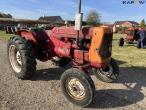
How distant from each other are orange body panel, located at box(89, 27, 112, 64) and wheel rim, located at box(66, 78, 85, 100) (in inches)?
26.7

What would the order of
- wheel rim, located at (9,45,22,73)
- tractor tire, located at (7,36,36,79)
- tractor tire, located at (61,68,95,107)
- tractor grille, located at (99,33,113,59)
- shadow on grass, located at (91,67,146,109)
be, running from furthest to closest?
wheel rim, located at (9,45,22,73)
tractor tire, located at (7,36,36,79)
tractor grille, located at (99,33,113,59)
shadow on grass, located at (91,67,146,109)
tractor tire, located at (61,68,95,107)

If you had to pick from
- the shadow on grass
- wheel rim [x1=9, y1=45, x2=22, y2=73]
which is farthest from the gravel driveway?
wheel rim [x1=9, y1=45, x2=22, y2=73]

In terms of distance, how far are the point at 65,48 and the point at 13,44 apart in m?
1.53

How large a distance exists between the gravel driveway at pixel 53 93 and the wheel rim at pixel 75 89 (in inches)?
8.5

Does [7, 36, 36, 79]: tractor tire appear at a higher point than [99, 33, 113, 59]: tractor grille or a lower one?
lower

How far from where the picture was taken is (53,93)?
6.13 m

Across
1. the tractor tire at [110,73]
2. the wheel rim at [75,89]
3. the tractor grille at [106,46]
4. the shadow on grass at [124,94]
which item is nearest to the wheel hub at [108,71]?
the tractor tire at [110,73]

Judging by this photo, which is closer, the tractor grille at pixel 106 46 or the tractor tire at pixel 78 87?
the tractor tire at pixel 78 87

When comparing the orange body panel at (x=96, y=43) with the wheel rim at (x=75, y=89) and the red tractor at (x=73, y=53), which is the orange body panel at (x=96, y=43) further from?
the wheel rim at (x=75, y=89)

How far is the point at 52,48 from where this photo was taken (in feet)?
23.3

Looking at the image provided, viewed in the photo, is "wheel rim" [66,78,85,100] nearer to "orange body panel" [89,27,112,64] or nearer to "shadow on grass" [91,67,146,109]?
"shadow on grass" [91,67,146,109]

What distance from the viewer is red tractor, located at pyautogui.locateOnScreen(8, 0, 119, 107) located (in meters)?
5.59

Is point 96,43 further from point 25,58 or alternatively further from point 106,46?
point 25,58

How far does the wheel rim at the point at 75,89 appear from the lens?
218 inches
